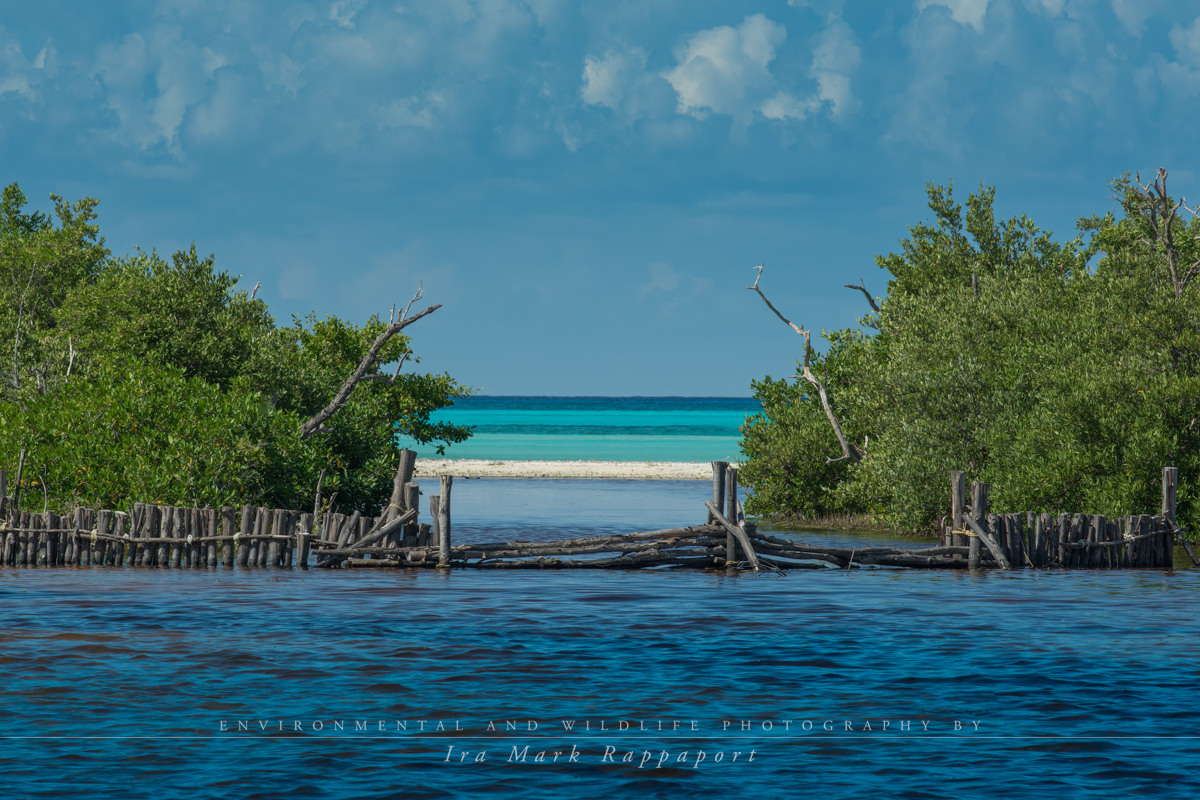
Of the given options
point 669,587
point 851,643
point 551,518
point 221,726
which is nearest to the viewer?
point 221,726

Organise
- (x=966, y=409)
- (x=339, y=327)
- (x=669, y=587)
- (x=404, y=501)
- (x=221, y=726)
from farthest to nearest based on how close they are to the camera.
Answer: (x=339, y=327), (x=966, y=409), (x=404, y=501), (x=669, y=587), (x=221, y=726)

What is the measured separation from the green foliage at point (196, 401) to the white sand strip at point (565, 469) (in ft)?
87.5

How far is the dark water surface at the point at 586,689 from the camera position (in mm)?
9836

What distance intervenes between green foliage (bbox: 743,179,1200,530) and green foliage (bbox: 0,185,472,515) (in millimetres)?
12269

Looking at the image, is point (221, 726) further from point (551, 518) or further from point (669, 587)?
point (551, 518)

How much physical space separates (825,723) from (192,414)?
17898mm

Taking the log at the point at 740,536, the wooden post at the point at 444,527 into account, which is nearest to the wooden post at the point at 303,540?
the wooden post at the point at 444,527

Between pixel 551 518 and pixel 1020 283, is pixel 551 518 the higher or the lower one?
the lower one

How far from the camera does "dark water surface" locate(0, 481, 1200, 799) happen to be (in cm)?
984

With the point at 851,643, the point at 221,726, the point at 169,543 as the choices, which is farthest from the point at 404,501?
the point at 221,726

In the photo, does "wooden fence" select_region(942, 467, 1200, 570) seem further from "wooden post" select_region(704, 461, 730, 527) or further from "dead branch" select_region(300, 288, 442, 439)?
"dead branch" select_region(300, 288, 442, 439)

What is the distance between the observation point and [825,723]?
1156 cm

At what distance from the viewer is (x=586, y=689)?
1297 cm

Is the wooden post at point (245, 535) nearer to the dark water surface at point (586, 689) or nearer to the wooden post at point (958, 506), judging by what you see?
the dark water surface at point (586, 689)
